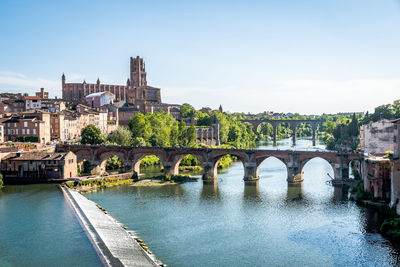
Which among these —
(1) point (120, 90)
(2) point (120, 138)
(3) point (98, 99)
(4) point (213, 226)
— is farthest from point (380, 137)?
(1) point (120, 90)

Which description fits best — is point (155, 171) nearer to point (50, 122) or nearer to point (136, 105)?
point (50, 122)

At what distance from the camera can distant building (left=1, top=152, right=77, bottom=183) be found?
5638cm

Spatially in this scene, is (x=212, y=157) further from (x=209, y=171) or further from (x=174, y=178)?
(x=174, y=178)

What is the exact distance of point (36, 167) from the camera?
5684 centimetres

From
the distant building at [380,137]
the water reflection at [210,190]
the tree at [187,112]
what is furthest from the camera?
the tree at [187,112]

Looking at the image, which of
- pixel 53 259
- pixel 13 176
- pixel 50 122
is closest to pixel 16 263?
pixel 53 259

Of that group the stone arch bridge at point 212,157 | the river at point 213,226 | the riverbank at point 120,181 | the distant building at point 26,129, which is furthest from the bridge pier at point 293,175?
the distant building at point 26,129

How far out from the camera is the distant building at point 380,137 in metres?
53.4

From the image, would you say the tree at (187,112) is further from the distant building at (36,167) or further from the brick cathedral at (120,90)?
the distant building at (36,167)

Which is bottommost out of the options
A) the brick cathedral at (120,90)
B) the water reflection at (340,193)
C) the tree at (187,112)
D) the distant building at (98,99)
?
the water reflection at (340,193)

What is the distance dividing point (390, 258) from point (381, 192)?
12.7 meters

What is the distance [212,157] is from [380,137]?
2141cm

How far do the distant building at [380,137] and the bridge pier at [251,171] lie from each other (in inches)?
558

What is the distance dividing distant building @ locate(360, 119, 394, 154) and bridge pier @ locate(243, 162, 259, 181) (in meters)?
14.2
